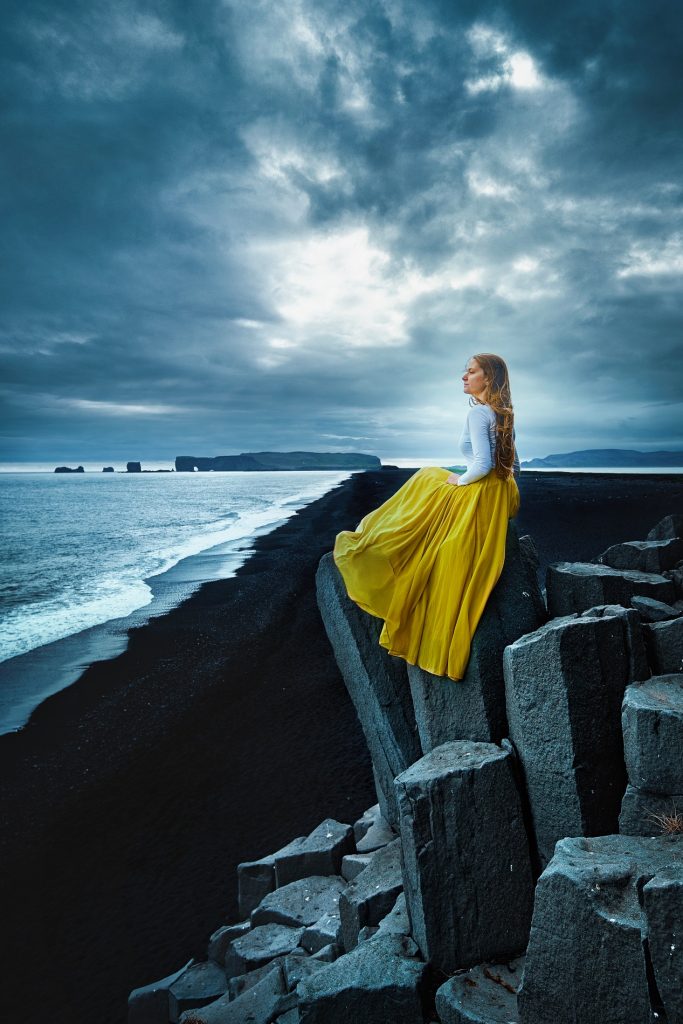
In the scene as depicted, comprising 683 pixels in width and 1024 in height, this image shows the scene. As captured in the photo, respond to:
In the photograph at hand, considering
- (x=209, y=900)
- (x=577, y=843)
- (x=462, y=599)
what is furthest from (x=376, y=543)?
(x=209, y=900)

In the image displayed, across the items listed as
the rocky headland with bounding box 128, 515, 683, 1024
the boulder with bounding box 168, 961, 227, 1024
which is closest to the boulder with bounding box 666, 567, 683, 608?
the rocky headland with bounding box 128, 515, 683, 1024

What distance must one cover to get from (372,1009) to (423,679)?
1872 millimetres

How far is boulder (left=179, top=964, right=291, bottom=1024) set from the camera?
3727mm

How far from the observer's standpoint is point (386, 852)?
482cm

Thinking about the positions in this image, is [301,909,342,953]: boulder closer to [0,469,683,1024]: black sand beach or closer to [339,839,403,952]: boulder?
[339,839,403,952]: boulder

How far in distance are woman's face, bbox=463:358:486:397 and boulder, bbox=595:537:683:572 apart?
281 centimetres

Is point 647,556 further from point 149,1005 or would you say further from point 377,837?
point 149,1005

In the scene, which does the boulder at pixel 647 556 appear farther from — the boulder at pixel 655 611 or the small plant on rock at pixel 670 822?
the small plant on rock at pixel 670 822

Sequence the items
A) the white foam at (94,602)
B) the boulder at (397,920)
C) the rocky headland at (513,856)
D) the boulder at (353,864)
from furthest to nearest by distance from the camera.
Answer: the white foam at (94,602), the boulder at (353,864), the boulder at (397,920), the rocky headland at (513,856)

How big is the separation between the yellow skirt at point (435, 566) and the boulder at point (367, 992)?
5.42 ft

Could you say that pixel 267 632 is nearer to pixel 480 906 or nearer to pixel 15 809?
pixel 15 809

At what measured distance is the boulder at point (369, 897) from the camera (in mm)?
4141

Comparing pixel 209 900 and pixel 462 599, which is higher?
pixel 462 599

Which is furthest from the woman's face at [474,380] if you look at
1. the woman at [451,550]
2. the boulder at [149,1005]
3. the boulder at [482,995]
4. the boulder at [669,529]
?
the boulder at [149,1005]
